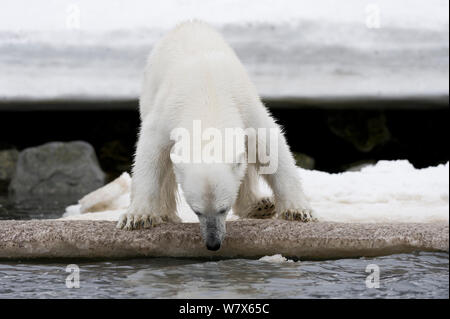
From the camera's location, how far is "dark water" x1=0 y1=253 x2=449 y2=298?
3.17 meters

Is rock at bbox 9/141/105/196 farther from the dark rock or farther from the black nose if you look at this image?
the black nose

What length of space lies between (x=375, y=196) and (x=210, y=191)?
2.28 m

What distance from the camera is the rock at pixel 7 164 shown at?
8.77 meters

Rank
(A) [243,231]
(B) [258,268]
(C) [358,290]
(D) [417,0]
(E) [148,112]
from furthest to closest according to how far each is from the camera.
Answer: (D) [417,0]
(E) [148,112]
(A) [243,231]
(B) [258,268]
(C) [358,290]

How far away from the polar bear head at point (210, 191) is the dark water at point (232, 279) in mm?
218

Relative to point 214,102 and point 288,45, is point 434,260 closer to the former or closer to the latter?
point 214,102

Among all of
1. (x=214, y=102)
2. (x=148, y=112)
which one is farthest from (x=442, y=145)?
(x=214, y=102)

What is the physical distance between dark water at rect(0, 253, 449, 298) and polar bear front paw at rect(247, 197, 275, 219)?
3.40 feet

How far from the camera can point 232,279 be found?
3459 mm

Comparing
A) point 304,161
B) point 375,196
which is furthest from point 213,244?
point 304,161

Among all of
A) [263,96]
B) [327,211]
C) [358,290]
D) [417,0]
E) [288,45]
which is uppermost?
[417,0]

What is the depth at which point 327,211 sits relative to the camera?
512 cm

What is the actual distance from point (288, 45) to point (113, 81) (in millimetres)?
1704

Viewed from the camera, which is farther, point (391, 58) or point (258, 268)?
point (391, 58)
